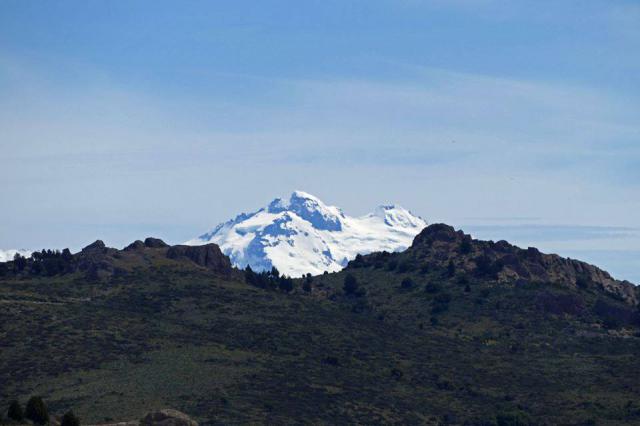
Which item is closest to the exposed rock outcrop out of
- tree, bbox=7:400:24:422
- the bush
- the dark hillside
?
tree, bbox=7:400:24:422

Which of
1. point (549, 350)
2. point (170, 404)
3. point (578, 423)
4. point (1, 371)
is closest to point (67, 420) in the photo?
point (170, 404)

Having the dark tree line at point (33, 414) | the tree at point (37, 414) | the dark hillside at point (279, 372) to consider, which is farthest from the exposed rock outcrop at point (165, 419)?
the dark hillside at point (279, 372)

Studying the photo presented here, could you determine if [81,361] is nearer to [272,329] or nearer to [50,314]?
[50,314]

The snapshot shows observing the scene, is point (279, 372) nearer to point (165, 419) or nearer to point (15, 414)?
point (15, 414)

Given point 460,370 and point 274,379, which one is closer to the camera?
point 274,379

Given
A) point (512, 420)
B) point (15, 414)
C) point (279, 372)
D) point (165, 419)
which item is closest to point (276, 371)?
point (279, 372)

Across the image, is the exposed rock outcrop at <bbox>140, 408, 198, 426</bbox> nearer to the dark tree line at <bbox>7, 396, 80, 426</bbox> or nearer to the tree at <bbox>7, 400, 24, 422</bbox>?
the dark tree line at <bbox>7, 396, 80, 426</bbox>

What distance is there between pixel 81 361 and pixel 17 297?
35.7m

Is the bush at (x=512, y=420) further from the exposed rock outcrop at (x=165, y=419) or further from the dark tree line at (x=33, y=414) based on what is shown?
the dark tree line at (x=33, y=414)

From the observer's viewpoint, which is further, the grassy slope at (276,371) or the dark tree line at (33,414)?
the grassy slope at (276,371)

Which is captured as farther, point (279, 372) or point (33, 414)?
point (279, 372)

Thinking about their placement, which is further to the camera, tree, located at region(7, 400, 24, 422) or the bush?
the bush

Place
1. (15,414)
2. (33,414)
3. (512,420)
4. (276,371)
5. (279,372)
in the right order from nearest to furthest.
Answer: (15,414) < (33,414) < (512,420) < (279,372) < (276,371)

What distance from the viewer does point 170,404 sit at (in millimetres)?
147625
